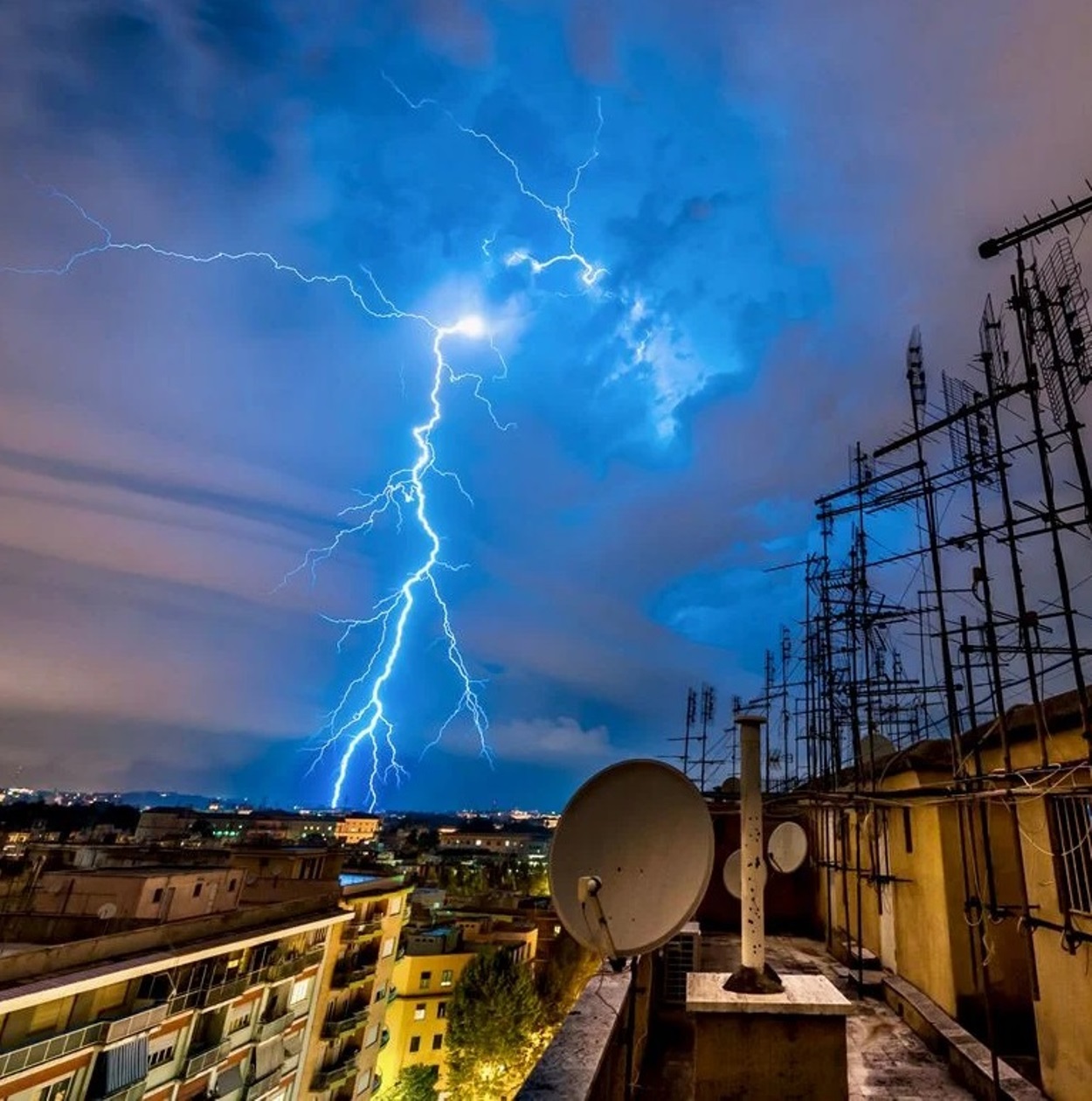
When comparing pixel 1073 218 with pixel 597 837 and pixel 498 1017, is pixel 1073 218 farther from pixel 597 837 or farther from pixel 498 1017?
pixel 498 1017

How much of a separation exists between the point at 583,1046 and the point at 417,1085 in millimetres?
26058

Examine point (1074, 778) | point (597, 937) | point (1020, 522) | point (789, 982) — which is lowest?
point (789, 982)

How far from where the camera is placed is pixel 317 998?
18.2 meters

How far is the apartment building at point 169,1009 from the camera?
10047 mm

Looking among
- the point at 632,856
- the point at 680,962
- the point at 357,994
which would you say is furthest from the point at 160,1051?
the point at 632,856

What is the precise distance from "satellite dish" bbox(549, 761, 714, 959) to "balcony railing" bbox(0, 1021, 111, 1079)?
→ 11898 millimetres

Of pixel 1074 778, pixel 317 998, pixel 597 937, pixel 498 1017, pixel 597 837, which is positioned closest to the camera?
pixel 597 937

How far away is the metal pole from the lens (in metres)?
3.64

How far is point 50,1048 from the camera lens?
33.3 ft

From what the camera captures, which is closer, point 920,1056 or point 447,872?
point 920,1056

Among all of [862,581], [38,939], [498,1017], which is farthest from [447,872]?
[862,581]

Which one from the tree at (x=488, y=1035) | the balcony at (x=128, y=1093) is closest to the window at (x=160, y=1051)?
the balcony at (x=128, y=1093)

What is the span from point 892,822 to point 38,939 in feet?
54.1

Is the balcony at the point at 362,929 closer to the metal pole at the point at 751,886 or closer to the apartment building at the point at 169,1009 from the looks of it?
the apartment building at the point at 169,1009
